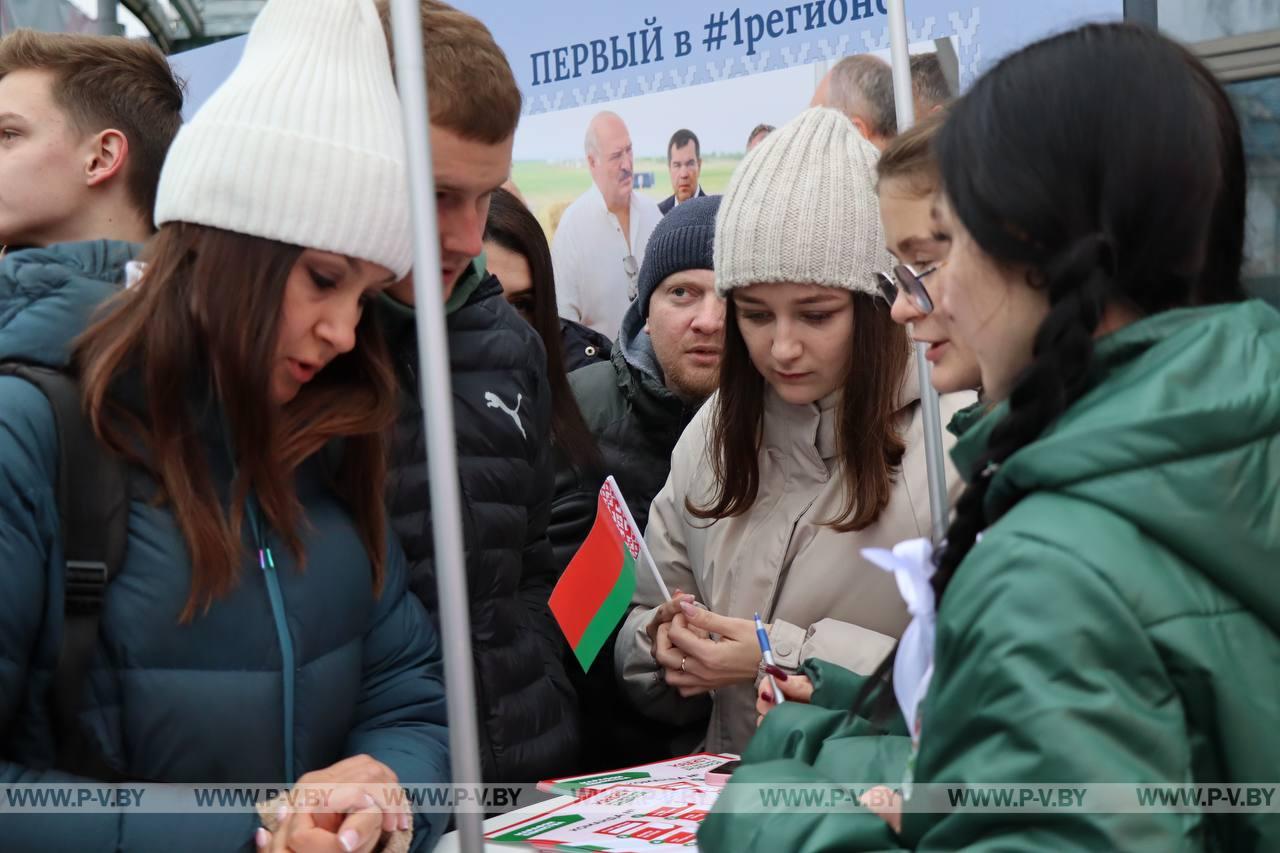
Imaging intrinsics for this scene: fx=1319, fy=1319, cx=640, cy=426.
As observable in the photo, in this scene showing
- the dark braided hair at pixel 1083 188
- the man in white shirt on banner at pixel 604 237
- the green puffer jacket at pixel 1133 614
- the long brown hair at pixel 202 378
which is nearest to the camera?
→ the green puffer jacket at pixel 1133 614

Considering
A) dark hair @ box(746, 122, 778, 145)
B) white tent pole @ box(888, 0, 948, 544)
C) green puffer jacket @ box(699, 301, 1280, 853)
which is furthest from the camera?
dark hair @ box(746, 122, 778, 145)

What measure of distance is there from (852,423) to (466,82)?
2.74 ft

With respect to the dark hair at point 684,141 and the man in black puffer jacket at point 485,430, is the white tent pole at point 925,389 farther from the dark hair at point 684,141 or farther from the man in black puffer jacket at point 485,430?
the dark hair at point 684,141

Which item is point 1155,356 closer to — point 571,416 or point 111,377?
point 111,377

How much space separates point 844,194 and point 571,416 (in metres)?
0.69

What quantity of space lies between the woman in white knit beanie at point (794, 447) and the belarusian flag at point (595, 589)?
151mm

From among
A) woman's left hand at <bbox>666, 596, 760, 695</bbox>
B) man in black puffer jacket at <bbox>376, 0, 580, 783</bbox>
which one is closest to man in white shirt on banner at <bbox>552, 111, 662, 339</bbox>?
man in black puffer jacket at <bbox>376, 0, 580, 783</bbox>

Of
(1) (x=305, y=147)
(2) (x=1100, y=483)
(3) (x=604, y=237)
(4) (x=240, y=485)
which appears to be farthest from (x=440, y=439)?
(3) (x=604, y=237)

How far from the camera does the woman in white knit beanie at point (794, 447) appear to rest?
7.07ft

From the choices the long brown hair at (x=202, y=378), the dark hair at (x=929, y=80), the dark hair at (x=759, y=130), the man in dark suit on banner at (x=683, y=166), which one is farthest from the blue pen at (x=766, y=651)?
the man in dark suit on banner at (x=683, y=166)

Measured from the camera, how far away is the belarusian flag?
203 centimetres

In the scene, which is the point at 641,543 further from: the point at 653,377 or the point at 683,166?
the point at 683,166

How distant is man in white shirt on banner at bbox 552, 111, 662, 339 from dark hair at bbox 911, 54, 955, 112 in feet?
3.05

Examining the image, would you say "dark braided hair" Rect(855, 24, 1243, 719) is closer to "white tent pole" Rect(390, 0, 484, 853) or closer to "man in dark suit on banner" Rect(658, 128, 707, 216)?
"white tent pole" Rect(390, 0, 484, 853)
